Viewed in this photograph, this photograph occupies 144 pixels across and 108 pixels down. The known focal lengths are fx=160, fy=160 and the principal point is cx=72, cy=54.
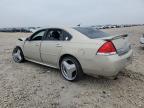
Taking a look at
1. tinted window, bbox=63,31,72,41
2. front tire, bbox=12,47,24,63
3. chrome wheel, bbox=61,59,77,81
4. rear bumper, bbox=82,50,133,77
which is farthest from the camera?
front tire, bbox=12,47,24,63

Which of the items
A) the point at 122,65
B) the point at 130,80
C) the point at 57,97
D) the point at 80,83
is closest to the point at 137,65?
the point at 130,80

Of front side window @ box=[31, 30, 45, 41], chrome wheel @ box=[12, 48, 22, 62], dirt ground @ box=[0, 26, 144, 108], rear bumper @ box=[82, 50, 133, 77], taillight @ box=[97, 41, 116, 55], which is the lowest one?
dirt ground @ box=[0, 26, 144, 108]

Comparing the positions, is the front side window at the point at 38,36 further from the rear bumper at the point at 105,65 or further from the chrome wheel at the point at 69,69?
the rear bumper at the point at 105,65

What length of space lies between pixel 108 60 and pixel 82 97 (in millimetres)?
964

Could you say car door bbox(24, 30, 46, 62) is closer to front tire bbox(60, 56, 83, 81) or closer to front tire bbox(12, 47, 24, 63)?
front tire bbox(12, 47, 24, 63)

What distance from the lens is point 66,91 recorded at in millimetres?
3699

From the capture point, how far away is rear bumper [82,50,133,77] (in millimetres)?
3447

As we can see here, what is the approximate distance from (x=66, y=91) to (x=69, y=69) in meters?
0.64

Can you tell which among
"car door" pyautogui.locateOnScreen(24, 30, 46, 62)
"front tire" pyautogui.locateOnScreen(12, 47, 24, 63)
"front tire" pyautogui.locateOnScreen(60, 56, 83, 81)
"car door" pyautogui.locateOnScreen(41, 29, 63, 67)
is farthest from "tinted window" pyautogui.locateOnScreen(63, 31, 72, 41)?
"front tire" pyautogui.locateOnScreen(12, 47, 24, 63)

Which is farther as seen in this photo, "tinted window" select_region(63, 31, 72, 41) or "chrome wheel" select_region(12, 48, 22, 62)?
"chrome wheel" select_region(12, 48, 22, 62)

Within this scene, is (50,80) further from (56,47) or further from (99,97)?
(99,97)

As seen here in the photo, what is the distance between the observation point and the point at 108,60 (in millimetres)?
3434

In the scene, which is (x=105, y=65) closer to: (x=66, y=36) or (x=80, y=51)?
(x=80, y=51)

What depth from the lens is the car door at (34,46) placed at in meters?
5.04
